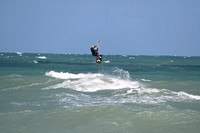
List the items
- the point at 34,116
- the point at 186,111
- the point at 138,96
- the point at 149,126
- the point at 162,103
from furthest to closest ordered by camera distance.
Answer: the point at 138,96 < the point at 162,103 < the point at 186,111 < the point at 34,116 < the point at 149,126

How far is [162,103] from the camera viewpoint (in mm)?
13156

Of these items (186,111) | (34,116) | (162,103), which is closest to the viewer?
(34,116)

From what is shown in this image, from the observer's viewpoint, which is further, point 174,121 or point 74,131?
point 174,121

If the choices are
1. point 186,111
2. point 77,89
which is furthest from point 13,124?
point 77,89

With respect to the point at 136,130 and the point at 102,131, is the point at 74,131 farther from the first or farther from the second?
the point at 136,130

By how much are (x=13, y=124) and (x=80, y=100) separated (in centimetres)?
516

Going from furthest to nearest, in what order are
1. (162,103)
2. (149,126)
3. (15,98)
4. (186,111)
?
(15,98)
(162,103)
(186,111)
(149,126)

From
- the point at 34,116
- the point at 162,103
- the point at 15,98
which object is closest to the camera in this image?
the point at 34,116

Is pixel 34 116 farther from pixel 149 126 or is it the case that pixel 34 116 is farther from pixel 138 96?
pixel 138 96

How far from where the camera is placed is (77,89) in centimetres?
1817

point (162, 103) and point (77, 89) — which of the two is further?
point (77, 89)

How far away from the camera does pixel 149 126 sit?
9234 millimetres

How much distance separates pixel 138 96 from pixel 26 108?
6.65m

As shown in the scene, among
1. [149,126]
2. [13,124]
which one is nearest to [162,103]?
[149,126]
